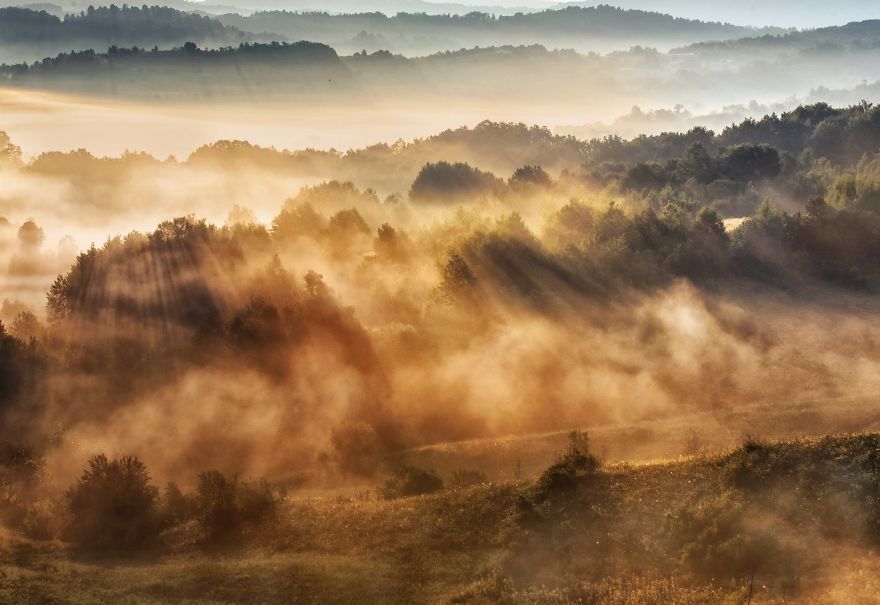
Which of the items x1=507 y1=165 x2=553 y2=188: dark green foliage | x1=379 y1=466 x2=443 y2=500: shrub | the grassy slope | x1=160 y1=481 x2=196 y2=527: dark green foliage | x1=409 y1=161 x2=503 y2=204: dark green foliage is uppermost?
x1=409 y1=161 x2=503 y2=204: dark green foliage

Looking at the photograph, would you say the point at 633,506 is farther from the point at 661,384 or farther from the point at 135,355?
the point at 135,355

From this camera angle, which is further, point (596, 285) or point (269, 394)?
point (596, 285)

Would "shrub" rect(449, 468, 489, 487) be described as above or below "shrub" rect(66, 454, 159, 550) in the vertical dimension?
below

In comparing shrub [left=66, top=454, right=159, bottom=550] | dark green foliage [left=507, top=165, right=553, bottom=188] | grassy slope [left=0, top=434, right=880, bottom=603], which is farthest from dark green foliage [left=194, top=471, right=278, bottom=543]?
dark green foliage [left=507, top=165, right=553, bottom=188]

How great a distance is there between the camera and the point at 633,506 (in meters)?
Result: 26.2

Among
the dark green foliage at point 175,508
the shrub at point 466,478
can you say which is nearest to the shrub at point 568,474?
the shrub at point 466,478

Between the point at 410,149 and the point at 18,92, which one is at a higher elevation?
the point at 18,92

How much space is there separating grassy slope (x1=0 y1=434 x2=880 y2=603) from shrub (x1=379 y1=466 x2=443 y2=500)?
3.22 metres

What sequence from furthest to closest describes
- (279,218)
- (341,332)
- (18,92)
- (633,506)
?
(18,92)
(279,218)
(341,332)
(633,506)

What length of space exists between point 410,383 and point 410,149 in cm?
11493

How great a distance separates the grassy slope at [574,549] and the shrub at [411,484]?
10.6 feet

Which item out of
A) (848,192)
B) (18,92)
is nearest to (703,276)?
(848,192)

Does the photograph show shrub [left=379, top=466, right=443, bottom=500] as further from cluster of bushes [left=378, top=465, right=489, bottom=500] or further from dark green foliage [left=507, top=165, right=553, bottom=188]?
dark green foliage [left=507, top=165, right=553, bottom=188]

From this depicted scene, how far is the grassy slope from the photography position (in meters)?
22.3
